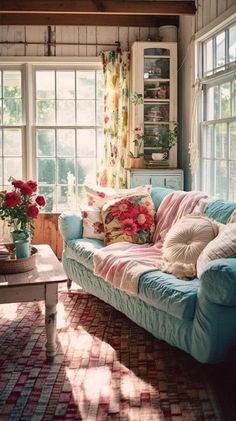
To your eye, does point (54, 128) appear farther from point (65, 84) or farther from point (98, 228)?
point (98, 228)

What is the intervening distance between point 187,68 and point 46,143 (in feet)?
5.76

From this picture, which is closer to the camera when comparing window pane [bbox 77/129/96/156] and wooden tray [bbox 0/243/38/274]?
wooden tray [bbox 0/243/38/274]

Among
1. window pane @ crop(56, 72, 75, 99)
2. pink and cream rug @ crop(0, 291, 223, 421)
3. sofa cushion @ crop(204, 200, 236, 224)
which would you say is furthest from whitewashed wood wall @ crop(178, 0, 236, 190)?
pink and cream rug @ crop(0, 291, 223, 421)

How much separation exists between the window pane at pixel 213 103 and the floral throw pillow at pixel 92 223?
1.39m

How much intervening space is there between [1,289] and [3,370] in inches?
17.7

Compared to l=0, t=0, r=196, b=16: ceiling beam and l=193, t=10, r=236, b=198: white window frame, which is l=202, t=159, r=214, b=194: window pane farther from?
l=0, t=0, r=196, b=16: ceiling beam

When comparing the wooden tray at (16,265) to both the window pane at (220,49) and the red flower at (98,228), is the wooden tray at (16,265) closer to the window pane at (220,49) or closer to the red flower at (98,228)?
the red flower at (98,228)

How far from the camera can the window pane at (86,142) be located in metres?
6.29

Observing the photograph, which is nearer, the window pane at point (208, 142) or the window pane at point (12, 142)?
the window pane at point (208, 142)

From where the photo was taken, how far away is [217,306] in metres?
2.74

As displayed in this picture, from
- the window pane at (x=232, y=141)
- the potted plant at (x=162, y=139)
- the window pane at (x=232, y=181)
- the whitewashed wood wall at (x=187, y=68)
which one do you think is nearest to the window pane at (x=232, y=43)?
the whitewashed wood wall at (x=187, y=68)

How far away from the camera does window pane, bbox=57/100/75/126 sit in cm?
622

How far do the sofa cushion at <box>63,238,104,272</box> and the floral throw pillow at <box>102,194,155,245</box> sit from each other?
138mm

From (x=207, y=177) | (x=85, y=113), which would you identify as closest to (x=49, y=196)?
(x=85, y=113)
